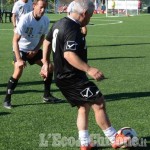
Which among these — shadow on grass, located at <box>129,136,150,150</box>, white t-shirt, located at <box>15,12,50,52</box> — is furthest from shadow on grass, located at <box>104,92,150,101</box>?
shadow on grass, located at <box>129,136,150,150</box>

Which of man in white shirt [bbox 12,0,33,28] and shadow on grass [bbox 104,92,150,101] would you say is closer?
shadow on grass [bbox 104,92,150,101]

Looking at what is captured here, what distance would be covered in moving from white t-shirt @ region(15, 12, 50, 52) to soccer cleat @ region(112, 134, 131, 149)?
325 cm

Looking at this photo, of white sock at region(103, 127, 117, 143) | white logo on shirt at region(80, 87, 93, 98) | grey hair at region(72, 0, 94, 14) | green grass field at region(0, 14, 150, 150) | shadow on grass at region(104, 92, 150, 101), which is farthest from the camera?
shadow on grass at region(104, 92, 150, 101)

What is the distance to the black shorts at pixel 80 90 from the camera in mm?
5906

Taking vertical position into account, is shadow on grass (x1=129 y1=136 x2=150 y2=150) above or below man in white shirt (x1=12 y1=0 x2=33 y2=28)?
below

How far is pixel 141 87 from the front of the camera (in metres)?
10.5

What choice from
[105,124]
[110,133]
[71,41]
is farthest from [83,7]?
[110,133]

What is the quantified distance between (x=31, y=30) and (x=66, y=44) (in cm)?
324

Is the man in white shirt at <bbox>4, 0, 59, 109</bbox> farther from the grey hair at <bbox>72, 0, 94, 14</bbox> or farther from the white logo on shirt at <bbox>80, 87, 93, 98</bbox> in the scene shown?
the grey hair at <bbox>72, 0, 94, 14</bbox>

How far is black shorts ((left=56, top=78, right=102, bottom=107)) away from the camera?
591 centimetres

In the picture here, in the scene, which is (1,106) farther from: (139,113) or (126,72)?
(126,72)

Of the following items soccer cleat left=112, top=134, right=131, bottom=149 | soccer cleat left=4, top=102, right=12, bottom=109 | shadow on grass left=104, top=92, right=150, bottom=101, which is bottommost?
shadow on grass left=104, top=92, right=150, bottom=101

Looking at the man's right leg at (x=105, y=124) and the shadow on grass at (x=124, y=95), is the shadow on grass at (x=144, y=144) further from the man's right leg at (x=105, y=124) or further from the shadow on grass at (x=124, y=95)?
the shadow on grass at (x=124, y=95)

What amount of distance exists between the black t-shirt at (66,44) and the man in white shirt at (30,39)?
2321 mm
